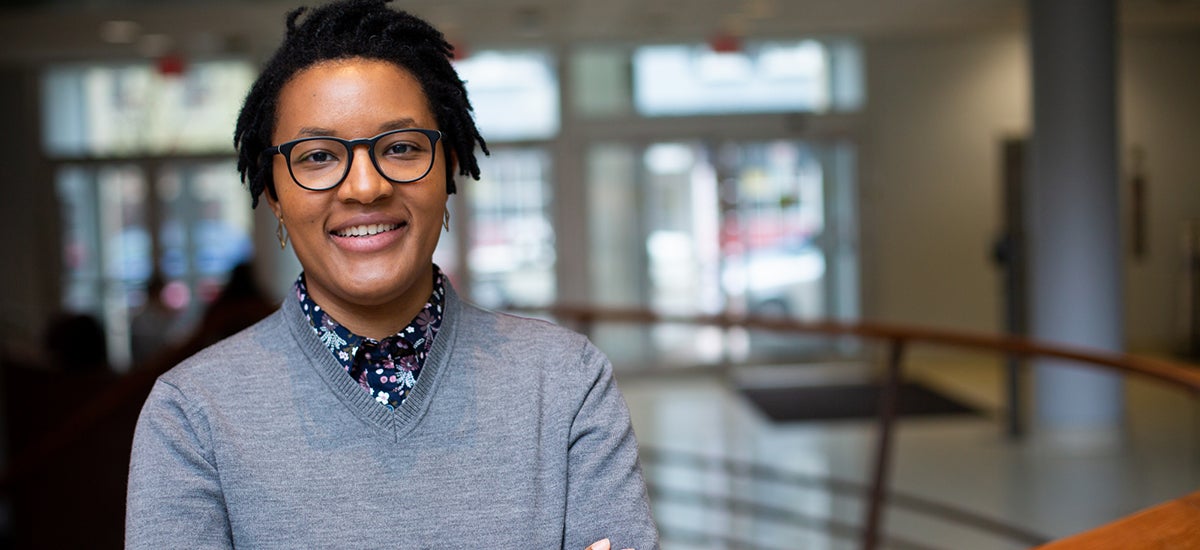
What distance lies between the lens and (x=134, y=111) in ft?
32.2

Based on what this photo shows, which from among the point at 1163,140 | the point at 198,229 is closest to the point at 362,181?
the point at 198,229

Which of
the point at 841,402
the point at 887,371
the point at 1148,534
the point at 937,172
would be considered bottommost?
the point at 841,402

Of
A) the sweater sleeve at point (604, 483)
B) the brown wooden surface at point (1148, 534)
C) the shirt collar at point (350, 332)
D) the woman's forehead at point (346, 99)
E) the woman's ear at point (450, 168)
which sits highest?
the woman's forehead at point (346, 99)

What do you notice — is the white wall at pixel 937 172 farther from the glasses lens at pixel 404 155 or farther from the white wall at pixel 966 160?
the glasses lens at pixel 404 155

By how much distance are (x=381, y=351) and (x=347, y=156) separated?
216 millimetres

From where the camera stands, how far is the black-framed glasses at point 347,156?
1.26m

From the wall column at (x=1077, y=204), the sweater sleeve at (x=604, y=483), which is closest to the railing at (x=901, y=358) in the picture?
the sweater sleeve at (x=604, y=483)

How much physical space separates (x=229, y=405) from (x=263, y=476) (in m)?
0.08

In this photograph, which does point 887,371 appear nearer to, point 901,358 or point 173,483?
point 901,358

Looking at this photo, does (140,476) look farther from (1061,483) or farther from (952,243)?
(952,243)

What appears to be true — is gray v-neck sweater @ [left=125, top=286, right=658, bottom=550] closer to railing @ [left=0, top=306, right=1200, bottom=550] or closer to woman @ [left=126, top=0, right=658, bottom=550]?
woman @ [left=126, top=0, right=658, bottom=550]

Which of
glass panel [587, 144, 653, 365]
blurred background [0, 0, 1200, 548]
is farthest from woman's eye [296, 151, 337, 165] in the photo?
glass panel [587, 144, 653, 365]

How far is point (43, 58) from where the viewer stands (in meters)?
9.51

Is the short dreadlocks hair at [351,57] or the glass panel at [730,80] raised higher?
the glass panel at [730,80]
